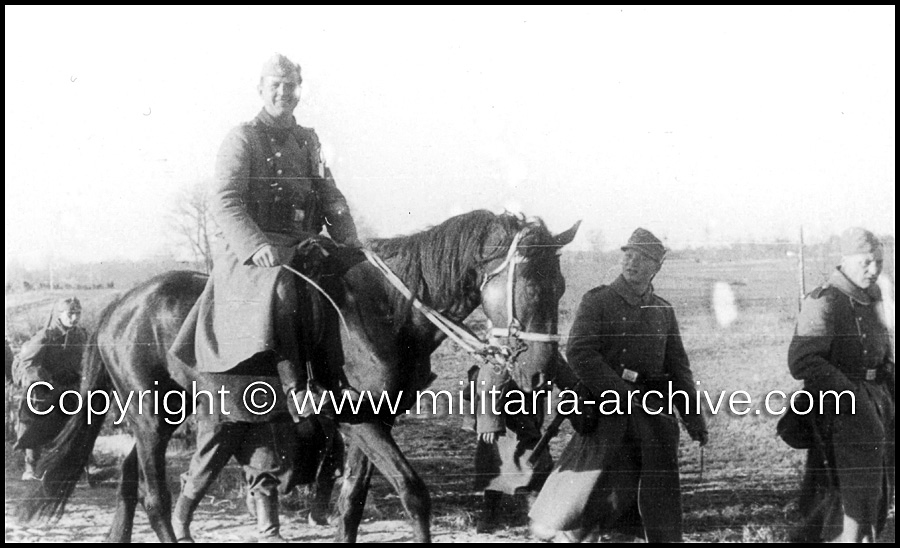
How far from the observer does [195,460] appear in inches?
150

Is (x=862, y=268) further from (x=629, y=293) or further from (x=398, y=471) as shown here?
(x=398, y=471)

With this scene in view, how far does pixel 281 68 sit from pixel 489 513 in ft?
7.20

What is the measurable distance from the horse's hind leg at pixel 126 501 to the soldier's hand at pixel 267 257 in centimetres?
110

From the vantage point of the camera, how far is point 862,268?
13.3ft

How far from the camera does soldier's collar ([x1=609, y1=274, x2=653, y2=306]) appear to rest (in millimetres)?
3889

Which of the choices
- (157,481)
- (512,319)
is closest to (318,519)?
(157,481)

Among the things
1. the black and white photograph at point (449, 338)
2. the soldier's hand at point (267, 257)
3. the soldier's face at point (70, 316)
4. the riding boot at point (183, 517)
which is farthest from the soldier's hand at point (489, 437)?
the soldier's face at point (70, 316)

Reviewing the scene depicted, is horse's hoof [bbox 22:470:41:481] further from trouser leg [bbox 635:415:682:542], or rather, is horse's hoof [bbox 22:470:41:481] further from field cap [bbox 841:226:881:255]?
field cap [bbox 841:226:881:255]

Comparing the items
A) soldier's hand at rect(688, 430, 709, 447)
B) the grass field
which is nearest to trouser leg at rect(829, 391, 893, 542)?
the grass field

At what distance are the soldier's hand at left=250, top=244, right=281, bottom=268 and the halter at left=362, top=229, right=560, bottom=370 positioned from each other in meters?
0.53

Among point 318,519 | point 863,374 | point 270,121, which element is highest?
point 270,121

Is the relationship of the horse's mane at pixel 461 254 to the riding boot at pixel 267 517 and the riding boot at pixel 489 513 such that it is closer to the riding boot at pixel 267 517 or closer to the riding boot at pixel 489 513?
the riding boot at pixel 489 513

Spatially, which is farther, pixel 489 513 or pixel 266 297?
pixel 489 513

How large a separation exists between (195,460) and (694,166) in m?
2.58
